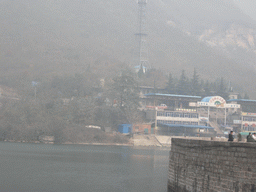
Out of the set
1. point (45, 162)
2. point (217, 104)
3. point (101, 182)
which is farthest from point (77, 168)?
point (217, 104)

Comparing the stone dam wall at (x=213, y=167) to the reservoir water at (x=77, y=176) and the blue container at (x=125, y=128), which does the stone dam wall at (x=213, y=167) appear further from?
the blue container at (x=125, y=128)

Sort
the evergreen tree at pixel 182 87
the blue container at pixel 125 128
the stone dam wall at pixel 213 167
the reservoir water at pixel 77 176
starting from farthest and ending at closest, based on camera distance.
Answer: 1. the evergreen tree at pixel 182 87
2. the blue container at pixel 125 128
3. the reservoir water at pixel 77 176
4. the stone dam wall at pixel 213 167

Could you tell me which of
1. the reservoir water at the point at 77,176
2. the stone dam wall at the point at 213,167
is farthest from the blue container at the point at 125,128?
the stone dam wall at the point at 213,167

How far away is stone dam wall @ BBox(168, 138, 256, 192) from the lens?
18656 millimetres

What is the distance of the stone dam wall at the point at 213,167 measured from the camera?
18.7 metres

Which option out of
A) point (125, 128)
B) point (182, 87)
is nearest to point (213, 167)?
point (125, 128)

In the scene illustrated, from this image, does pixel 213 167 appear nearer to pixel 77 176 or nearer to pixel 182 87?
pixel 77 176

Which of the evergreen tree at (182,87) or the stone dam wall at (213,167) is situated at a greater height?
Result: the evergreen tree at (182,87)

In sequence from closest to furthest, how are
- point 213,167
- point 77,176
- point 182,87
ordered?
1. point 213,167
2. point 77,176
3. point 182,87

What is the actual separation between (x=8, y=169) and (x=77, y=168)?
836 cm

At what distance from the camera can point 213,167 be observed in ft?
70.7

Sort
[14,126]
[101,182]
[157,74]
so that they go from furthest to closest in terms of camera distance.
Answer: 1. [157,74]
2. [14,126]
3. [101,182]

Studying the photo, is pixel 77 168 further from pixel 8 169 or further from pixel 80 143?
pixel 80 143

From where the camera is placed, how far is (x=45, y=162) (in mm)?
52844
